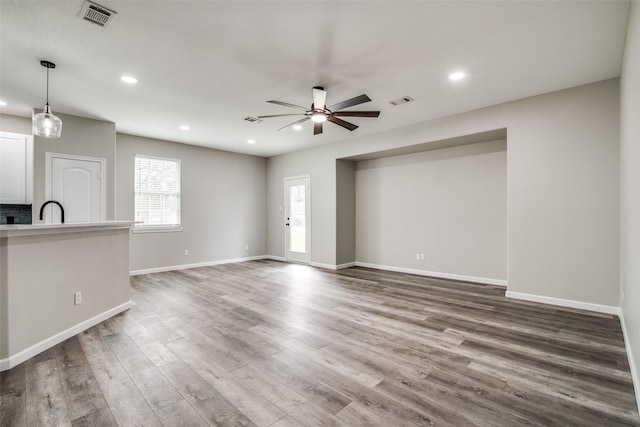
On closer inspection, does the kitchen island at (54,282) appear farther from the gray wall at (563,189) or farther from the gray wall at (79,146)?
the gray wall at (563,189)

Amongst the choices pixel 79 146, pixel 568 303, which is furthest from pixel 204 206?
pixel 568 303

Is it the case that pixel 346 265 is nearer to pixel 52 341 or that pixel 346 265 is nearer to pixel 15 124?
pixel 52 341

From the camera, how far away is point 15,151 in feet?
14.8

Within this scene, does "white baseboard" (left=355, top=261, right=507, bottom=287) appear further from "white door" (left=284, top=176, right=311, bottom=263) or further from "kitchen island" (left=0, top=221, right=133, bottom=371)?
"kitchen island" (left=0, top=221, right=133, bottom=371)

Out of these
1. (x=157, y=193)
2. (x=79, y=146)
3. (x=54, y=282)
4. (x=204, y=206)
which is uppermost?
(x=79, y=146)

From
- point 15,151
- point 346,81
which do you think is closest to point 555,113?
point 346,81

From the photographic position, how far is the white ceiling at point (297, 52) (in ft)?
7.96

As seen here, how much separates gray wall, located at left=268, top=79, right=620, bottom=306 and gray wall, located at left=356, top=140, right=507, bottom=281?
83 centimetres

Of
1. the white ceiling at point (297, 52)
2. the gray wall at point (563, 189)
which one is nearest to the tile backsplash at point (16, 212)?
the white ceiling at point (297, 52)

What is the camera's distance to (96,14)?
2.44 m

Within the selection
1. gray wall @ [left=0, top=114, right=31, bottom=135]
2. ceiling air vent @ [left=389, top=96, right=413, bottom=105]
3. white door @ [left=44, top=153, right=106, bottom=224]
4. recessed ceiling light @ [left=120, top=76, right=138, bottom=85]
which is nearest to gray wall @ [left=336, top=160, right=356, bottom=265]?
ceiling air vent @ [left=389, top=96, right=413, bottom=105]

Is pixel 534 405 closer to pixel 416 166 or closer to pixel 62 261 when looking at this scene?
pixel 62 261

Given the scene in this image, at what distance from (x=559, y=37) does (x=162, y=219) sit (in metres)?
7.15

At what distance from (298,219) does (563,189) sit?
5394 millimetres
